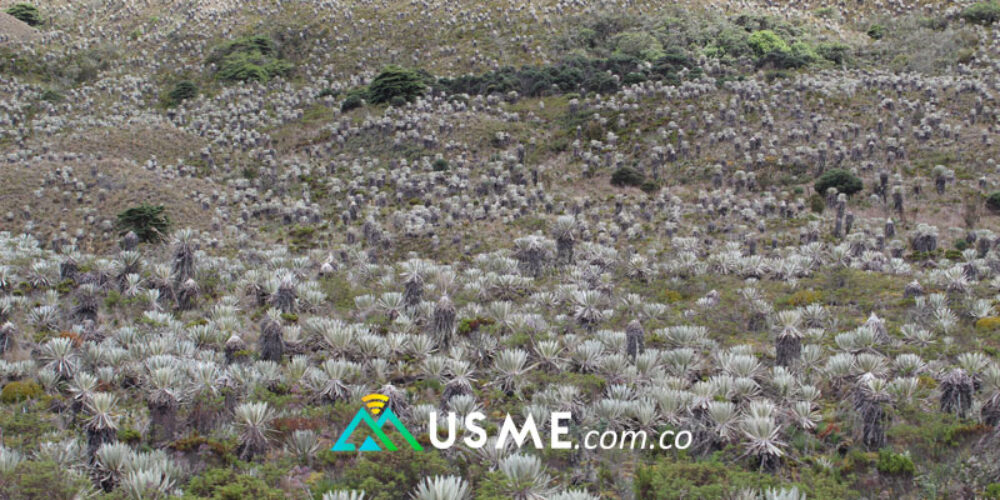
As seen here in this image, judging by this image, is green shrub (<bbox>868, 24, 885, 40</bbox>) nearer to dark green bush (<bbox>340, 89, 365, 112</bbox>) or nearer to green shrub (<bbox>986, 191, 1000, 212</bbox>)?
green shrub (<bbox>986, 191, 1000, 212</bbox>)

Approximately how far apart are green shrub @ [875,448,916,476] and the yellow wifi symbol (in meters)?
7.25

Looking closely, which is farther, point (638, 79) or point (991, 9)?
point (991, 9)

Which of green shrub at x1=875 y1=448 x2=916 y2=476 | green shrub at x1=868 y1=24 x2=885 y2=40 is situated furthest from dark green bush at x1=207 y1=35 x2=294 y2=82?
green shrub at x1=875 y1=448 x2=916 y2=476

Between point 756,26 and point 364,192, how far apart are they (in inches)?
1673

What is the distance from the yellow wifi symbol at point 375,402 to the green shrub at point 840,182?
3235 centimetres

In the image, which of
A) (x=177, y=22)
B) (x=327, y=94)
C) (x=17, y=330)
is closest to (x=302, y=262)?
(x=17, y=330)

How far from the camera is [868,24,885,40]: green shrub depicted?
218ft

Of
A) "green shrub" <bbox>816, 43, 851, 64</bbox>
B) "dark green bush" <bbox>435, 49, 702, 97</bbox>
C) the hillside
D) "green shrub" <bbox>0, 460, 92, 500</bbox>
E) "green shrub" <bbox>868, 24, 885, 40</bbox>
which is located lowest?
"green shrub" <bbox>0, 460, 92, 500</bbox>

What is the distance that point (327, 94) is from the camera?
58250 millimetres

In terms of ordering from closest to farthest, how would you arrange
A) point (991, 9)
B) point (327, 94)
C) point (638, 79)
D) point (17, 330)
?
point (17, 330)
point (638, 79)
point (327, 94)
point (991, 9)

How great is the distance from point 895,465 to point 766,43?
185 feet

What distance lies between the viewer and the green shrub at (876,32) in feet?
218

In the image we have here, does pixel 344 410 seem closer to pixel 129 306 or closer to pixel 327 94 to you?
pixel 129 306

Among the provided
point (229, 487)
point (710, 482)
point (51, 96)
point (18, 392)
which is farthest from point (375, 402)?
point (51, 96)
